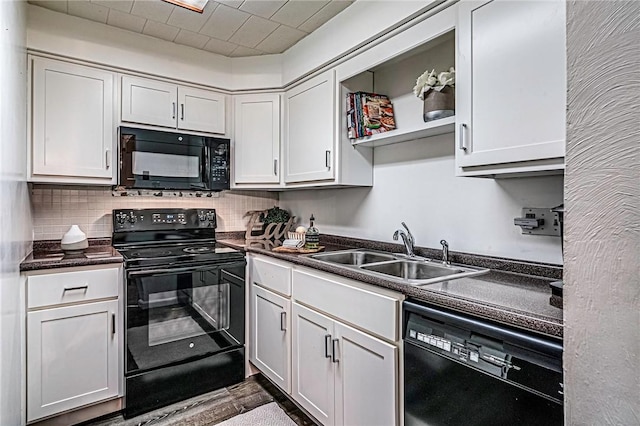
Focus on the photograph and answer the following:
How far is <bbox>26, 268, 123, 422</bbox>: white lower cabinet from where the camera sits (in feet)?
6.23

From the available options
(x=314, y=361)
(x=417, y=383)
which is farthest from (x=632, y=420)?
(x=314, y=361)

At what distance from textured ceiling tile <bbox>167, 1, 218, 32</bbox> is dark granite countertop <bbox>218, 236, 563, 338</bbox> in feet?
5.07

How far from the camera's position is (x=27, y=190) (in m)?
2.16

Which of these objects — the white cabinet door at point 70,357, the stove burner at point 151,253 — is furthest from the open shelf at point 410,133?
the white cabinet door at point 70,357

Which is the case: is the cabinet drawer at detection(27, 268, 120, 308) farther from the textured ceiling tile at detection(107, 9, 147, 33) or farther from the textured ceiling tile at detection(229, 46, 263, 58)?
the textured ceiling tile at detection(229, 46, 263, 58)

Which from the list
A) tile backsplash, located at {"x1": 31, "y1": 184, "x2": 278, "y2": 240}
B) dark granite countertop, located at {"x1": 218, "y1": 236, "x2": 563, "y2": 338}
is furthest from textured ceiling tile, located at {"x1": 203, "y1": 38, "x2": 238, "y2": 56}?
dark granite countertop, located at {"x1": 218, "y1": 236, "x2": 563, "y2": 338}

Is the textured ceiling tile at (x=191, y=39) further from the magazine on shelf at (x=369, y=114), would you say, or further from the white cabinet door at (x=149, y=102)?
the magazine on shelf at (x=369, y=114)

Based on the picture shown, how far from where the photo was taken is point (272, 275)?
2.26m

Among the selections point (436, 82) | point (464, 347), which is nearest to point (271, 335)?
point (464, 347)

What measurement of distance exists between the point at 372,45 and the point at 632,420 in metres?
1.89

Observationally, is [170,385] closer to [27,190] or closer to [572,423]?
[27,190]

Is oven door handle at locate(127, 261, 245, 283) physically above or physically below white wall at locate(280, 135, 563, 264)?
below

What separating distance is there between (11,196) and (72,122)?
91cm

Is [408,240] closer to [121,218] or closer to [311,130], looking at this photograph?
[311,130]
